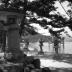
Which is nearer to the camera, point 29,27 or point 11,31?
point 11,31

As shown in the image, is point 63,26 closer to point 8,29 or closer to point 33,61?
point 33,61

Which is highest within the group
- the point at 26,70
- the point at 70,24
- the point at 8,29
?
the point at 70,24

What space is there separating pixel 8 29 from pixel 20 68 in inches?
56.2

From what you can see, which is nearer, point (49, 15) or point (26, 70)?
point (26, 70)

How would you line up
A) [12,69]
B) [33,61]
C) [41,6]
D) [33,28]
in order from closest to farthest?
[12,69]
[33,61]
[41,6]
[33,28]

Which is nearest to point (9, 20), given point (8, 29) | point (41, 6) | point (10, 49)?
point (8, 29)

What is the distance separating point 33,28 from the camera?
1396 centimetres

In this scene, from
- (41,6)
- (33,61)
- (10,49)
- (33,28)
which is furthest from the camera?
(33,28)

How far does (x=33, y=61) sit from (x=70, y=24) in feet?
19.2

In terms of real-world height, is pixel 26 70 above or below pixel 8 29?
below

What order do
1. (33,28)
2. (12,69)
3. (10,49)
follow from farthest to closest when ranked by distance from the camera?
(33,28), (10,49), (12,69)

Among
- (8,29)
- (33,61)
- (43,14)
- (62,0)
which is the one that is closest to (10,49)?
(8,29)

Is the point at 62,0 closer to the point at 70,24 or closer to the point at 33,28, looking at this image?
the point at 70,24

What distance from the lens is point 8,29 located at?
6.51 m
